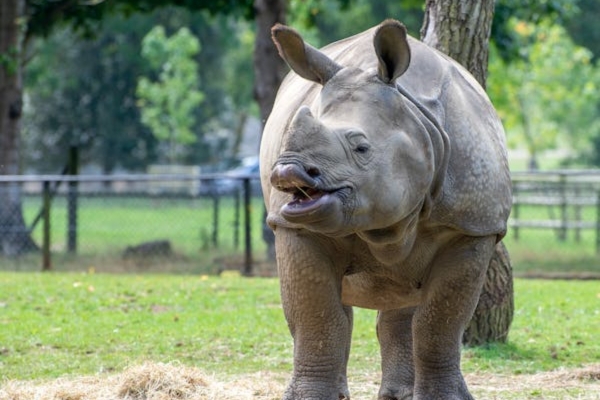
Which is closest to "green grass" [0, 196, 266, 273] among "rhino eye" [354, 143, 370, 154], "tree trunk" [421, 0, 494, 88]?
"tree trunk" [421, 0, 494, 88]

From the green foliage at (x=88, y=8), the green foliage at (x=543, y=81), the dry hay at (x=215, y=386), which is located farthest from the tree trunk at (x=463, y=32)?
the green foliage at (x=543, y=81)

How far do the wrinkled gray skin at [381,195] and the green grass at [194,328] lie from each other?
8.32 feet

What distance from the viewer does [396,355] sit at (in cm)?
719

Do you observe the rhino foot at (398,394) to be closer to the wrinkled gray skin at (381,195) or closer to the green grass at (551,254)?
the wrinkled gray skin at (381,195)

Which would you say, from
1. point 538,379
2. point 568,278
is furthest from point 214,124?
point 538,379

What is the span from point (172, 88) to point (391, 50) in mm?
41308

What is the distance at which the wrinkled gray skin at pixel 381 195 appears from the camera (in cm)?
495

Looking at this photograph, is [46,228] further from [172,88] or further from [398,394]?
[172,88]

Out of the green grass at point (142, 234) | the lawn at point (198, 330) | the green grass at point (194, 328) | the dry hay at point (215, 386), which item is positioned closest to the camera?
the dry hay at point (215, 386)

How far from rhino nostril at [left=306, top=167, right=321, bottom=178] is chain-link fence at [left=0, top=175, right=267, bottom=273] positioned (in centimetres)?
971

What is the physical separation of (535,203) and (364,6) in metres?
20.3

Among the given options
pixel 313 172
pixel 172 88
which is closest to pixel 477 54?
pixel 313 172

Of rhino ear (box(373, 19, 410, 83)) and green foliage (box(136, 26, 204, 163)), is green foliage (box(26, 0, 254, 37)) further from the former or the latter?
green foliage (box(136, 26, 204, 163))

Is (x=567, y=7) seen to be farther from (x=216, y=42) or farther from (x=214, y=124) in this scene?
(x=214, y=124)
